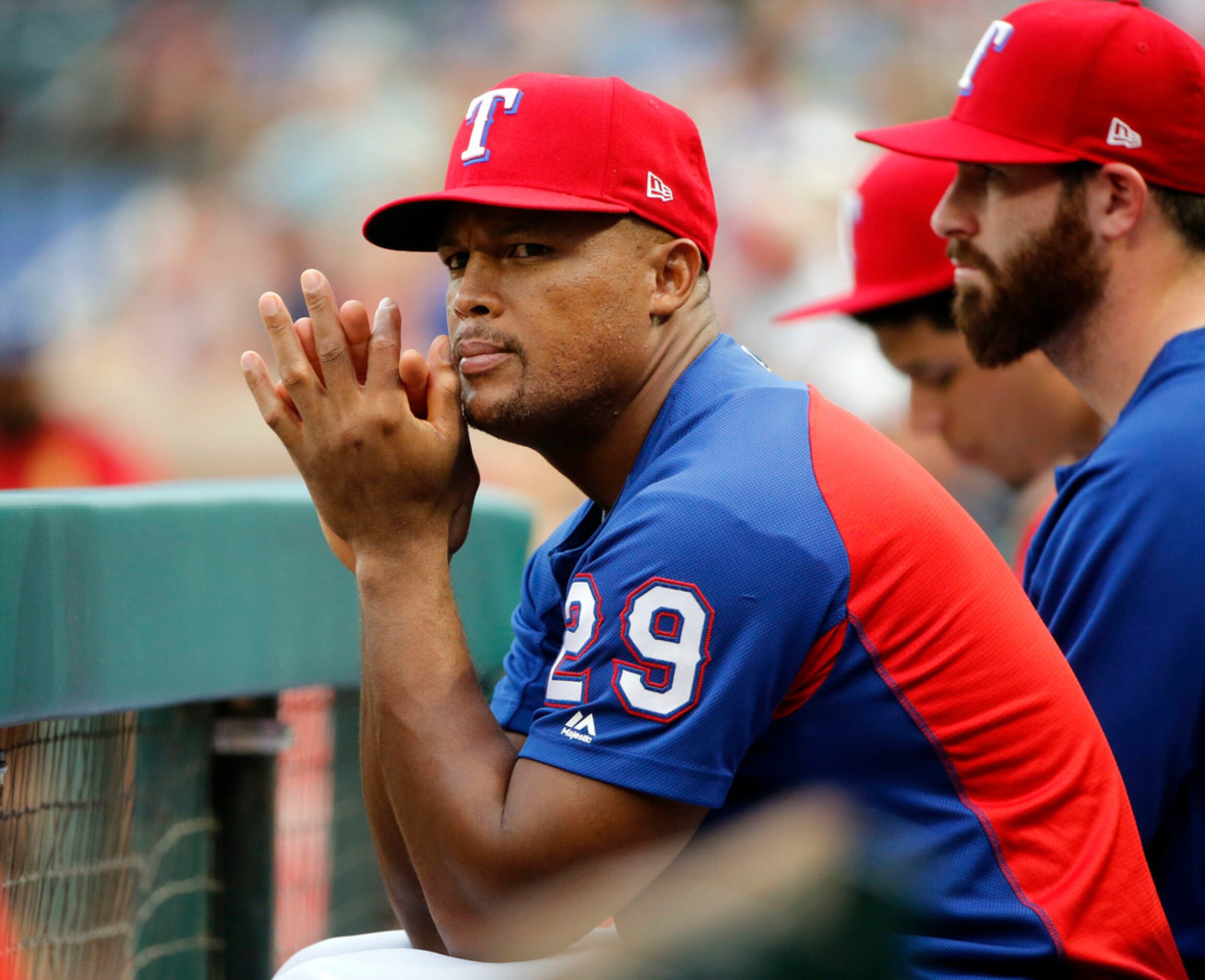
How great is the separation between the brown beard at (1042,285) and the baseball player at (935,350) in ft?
2.41

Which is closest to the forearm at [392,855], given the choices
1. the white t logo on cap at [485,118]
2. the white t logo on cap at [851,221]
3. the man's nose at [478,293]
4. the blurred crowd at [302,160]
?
the man's nose at [478,293]

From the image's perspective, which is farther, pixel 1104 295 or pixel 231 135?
pixel 231 135

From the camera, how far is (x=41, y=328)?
6.22 metres

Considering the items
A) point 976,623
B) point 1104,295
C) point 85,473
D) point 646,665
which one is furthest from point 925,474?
point 85,473

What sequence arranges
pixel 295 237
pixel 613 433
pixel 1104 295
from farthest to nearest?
pixel 295 237 < pixel 1104 295 < pixel 613 433

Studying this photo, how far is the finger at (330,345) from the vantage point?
74.5 inches

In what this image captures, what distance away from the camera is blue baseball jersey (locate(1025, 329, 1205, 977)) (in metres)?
1.86

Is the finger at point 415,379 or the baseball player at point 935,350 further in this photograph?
the baseball player at point 935,350

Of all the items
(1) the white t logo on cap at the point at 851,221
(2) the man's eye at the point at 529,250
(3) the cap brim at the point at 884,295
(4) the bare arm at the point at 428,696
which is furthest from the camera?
(1) the white t logo on cap at the point at 851,221

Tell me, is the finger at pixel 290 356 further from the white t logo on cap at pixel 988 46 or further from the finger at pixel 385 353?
the white t logo on cap at pixel 988 46

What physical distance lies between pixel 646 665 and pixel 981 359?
1229mm

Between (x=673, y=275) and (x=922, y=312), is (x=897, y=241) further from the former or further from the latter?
(x=673, y=275)

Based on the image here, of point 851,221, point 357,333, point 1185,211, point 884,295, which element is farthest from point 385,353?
point 851,221

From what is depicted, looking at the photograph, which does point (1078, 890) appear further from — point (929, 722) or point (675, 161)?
point (675, 161)
